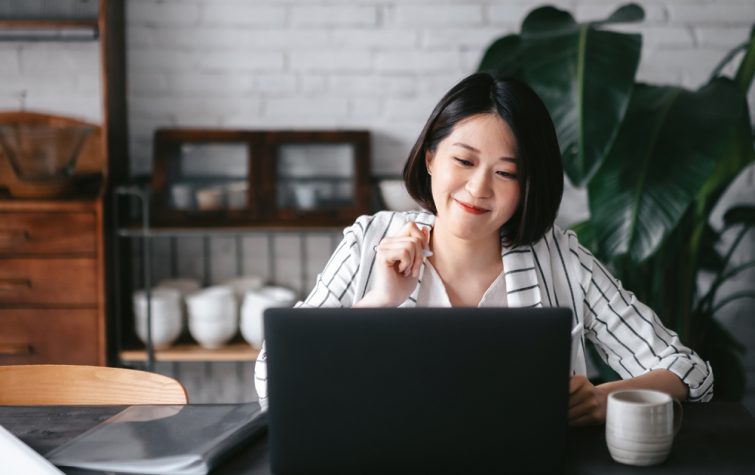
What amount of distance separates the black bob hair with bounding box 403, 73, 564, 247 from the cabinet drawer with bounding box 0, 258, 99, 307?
1.50m

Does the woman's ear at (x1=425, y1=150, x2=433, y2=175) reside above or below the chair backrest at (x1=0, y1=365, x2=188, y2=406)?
above

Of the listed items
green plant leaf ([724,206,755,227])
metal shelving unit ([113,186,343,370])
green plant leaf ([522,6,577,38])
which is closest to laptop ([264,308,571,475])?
green plant leaf ([522,6,577,38])

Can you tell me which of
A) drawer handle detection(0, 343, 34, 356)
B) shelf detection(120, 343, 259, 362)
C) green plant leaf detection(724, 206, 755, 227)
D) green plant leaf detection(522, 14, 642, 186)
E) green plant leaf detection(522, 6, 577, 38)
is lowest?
shelf detection(120, 343, 259, 362)

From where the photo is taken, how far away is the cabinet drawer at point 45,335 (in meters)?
2.67

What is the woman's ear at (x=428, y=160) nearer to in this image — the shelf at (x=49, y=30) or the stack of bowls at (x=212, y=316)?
the stack of bowls at (x=212, y=316)

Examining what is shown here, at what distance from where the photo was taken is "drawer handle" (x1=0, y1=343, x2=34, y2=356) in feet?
8.75

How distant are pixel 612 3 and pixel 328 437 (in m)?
2.37

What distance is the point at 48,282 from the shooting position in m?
2.67

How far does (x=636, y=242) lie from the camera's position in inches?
88.1

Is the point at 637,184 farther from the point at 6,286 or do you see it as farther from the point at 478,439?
the point at 6,286

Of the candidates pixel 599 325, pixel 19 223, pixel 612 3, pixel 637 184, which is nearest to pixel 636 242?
pixel 637 184

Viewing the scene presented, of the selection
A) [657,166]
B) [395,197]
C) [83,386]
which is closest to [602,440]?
[83,386]

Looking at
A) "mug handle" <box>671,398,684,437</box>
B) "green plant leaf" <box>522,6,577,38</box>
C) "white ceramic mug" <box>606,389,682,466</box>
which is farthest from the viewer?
"green plant leaf" <box>522,6,577,38</box>

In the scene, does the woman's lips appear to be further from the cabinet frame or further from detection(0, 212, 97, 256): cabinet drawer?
detection(0, 212, 97, 256): cabinet drawer
